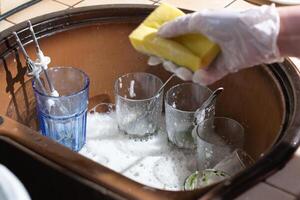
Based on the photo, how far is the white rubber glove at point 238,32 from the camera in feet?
2.34

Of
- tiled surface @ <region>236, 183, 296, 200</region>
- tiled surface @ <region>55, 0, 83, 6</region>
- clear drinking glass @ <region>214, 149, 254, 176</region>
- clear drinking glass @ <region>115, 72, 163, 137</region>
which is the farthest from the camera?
tiled surface @ <region>55, 0, 83, 6</region>

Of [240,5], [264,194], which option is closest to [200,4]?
[240,5]

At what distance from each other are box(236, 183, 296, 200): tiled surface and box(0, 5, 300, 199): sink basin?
1 cm

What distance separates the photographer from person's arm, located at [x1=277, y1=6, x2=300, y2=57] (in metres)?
0.73

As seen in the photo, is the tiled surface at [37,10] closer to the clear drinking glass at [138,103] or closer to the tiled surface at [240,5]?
the clear drinking glass at [138,103]

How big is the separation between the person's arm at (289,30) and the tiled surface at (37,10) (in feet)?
2.00

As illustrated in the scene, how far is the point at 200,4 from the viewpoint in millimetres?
1218

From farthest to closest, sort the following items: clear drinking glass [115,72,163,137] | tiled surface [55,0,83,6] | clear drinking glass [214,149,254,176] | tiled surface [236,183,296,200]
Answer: tiled surface [55,0,83,6] < clear drinking glass [115,72,163,137] < clear drinking glass [214,149,254,176] < tiled surface [236,183,296,200]

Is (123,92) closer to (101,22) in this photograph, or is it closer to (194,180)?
(101,22)

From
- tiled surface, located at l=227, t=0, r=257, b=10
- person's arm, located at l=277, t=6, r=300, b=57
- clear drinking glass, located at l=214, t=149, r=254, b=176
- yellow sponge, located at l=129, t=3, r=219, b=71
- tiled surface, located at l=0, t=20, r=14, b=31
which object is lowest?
clear drinking glass, located at l=214, t=149, r=254, b=176

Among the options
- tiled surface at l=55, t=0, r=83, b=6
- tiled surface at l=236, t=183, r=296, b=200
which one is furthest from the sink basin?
tiled surface at l=55, t=0, r=83, b=6

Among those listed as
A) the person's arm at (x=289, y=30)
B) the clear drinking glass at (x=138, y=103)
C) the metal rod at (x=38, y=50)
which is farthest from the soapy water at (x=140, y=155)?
the person's arm at (x=289, y=30)

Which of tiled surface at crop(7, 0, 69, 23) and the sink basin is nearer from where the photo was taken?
the sink basin

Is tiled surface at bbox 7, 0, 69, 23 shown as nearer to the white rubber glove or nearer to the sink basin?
the sink basin
